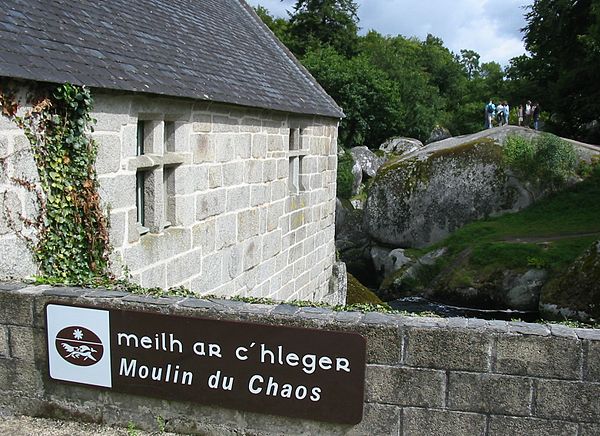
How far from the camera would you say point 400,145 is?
1225 inches

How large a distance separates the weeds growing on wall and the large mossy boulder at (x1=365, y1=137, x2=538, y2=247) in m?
15.9

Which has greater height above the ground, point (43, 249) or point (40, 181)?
point (40, 181)

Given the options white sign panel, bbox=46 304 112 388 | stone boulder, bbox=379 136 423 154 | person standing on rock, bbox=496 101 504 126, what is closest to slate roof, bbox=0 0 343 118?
white sign panel, bbox=46 304 112 388

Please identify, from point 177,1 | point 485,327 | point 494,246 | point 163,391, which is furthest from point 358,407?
point 494,246

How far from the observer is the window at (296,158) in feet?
33.8

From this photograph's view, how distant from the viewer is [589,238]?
16484mm

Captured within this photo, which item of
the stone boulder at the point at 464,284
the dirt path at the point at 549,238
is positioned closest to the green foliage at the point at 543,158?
the dirt path at the point at 549,238

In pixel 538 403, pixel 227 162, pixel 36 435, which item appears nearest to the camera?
pixel 538 403

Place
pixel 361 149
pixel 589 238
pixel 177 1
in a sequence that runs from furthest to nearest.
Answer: pixel 361 149
pixel 589 238
pixel 177 1

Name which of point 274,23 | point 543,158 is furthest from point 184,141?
point 274,23

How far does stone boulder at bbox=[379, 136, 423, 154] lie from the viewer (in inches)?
1202

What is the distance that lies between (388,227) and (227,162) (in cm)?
1374

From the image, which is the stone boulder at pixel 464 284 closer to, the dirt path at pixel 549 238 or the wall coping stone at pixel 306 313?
the dirt path at pixel 549 238

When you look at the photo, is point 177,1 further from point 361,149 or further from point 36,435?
point 361,149
